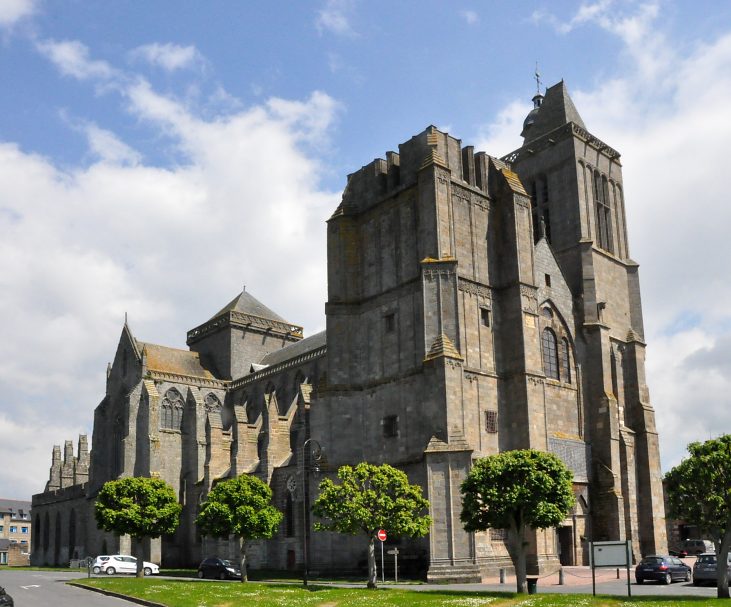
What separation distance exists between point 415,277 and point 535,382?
8.31 meters

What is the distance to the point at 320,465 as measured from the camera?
43812 mm

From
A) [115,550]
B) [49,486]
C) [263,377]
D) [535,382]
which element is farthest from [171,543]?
[535,382]

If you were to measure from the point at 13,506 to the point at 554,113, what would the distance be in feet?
412

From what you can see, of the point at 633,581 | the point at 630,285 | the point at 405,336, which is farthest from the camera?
the point at 630,285

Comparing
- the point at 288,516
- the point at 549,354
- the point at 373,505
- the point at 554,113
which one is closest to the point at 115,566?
the point at 288,516

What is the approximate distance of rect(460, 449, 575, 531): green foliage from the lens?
29.8m

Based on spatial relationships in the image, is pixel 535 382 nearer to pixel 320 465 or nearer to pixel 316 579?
pixel 320 465

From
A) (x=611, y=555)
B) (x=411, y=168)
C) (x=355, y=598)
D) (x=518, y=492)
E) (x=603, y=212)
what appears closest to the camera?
(x=611, y=555)

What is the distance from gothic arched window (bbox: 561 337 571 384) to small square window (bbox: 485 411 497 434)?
6.95 metres

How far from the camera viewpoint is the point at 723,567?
26.0 metres

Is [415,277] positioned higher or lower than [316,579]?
higher

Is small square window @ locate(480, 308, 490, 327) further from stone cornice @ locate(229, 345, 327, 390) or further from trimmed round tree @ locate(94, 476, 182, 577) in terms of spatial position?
trimmed round tree @ locate(94, 476, 182, 577)

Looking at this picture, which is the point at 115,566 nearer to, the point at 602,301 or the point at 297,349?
the point at 297,349

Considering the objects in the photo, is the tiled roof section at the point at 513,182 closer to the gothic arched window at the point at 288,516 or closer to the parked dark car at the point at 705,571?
the parked dark car at the point at 705,571
